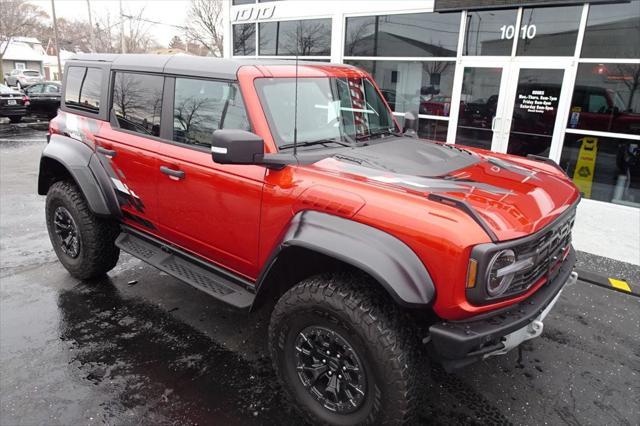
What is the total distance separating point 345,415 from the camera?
2.41m

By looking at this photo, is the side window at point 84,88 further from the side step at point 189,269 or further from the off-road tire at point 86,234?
the side step at point 189,269

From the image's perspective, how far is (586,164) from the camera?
7.21 meters

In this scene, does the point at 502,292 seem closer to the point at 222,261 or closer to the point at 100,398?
the point at 222,261

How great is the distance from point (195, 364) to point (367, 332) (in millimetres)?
1518

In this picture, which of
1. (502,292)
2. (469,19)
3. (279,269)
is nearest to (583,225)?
(469,19)

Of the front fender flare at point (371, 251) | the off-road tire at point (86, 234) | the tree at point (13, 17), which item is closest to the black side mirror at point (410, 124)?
the front fender flare at point (371, 251)

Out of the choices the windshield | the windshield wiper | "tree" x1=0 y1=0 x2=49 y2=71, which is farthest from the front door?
"tree" x1=0 y1=0 x2=49 y2=71

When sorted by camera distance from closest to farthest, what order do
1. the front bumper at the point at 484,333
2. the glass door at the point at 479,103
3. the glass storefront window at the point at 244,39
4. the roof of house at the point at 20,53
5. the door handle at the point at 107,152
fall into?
the front bumper at the point at 484,333 < the door handle at the point at 107,152 < the glass door at the point at 479,103 < the glass storefront window at the point at 244,39 < the roof of house at the point at 20,53

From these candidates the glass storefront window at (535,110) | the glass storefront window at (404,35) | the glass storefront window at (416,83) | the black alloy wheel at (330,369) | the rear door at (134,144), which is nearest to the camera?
the black alloy wheel at (330,369)

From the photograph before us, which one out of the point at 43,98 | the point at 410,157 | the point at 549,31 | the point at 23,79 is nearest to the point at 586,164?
the point at 549,31

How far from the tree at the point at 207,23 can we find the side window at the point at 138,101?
28.6 metres

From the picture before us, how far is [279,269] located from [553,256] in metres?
1.58

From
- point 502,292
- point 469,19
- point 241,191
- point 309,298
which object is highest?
point 469,19

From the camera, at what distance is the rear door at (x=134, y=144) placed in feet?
11.3
